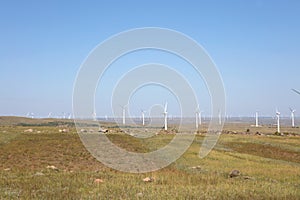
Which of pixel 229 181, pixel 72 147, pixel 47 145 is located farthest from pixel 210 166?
pixel 47 145

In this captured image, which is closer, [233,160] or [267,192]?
[267,192]

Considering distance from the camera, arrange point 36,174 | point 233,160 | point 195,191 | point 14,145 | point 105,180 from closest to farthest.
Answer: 1. point 195,191
2. point 105,180
3. point 36,174
4. point 233,160
5. point 14,145

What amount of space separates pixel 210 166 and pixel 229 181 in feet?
35.4

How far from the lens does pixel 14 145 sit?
49.0m

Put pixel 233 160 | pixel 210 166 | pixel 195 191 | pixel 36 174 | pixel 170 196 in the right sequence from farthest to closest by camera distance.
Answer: pixel 233 160 < pixel 210 166 < pixel 36 174 < pixel 195 191 < pixel 170 196

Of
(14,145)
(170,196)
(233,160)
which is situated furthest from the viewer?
(14,145)

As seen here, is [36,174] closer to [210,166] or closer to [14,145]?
[210,166]

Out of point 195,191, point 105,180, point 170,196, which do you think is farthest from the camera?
point 105,180

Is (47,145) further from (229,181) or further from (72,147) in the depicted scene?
(229,181)

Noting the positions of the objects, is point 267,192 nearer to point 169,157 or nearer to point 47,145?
point 169,157

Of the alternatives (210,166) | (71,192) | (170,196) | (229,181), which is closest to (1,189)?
(71,192)

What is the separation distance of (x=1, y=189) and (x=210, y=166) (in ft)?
66.6

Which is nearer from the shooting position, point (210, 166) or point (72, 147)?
point (210, 166)

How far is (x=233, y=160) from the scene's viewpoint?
41656mm
